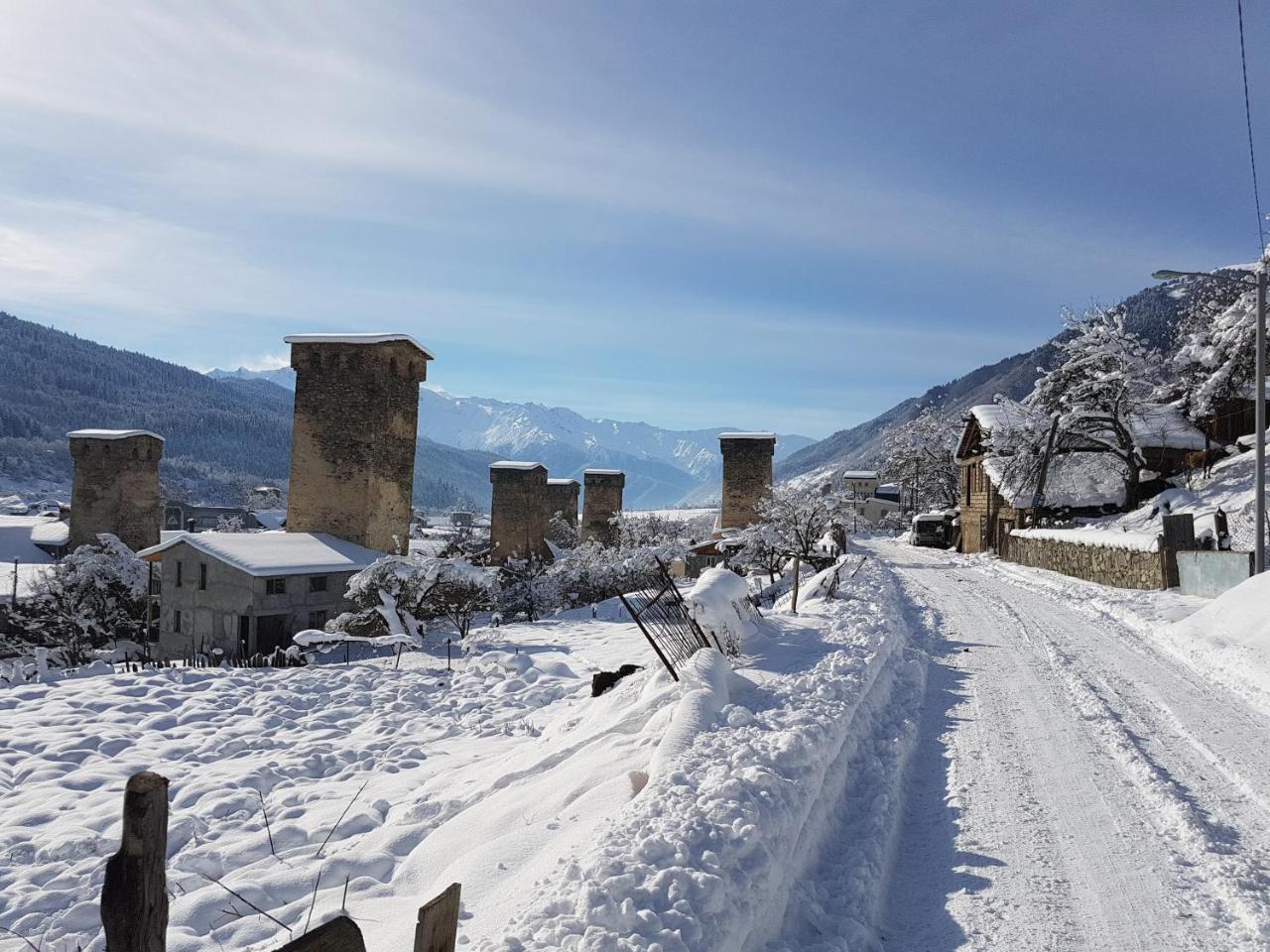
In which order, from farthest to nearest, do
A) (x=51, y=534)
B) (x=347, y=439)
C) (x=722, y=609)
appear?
(x=51, y=534)
(x=347, y=439)
(x=722, y=609)

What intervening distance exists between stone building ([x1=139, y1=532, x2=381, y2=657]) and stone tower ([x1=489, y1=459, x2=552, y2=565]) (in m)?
12.1

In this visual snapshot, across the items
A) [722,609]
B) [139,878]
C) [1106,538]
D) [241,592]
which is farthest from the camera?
[1106,538]

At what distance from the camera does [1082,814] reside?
5203 millimetres

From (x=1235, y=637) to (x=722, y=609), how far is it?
7428 mm

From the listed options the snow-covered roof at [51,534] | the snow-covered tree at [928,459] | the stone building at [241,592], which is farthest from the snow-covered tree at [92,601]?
the snow-covered tree at [928,459]

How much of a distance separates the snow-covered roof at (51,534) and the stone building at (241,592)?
81.9 feet

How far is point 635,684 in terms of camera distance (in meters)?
8.38

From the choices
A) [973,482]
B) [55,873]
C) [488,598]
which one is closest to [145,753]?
[55,873]

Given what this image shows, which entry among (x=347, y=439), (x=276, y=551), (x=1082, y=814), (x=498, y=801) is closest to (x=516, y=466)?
(x=347, y=439)

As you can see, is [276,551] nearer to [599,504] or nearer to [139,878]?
[599,504]

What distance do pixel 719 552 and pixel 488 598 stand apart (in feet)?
38.2

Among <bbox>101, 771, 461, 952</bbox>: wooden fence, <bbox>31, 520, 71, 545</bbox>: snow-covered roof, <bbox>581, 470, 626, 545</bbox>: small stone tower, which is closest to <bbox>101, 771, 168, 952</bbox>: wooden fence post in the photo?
<bbox>101, 771, 461, 952</bbox>: wooden fence

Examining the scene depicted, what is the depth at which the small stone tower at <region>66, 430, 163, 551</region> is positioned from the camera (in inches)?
1228

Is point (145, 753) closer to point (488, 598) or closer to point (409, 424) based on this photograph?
point (488, 598)
